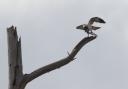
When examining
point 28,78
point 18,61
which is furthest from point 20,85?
point 18,61

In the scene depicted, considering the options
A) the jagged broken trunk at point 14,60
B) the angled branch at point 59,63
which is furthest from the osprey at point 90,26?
the jagged broken trunk at point 14,60

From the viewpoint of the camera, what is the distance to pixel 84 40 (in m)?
6.18

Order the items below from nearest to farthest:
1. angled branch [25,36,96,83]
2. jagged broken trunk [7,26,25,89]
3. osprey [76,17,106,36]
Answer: jagged broken trunk [7,26,25,89]
angled branch [25,36,96,83]
osprey [76,17,106,36]

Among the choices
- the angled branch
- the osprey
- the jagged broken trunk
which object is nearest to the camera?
the jagged broken trunk

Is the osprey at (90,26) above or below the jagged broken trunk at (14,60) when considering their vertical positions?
above

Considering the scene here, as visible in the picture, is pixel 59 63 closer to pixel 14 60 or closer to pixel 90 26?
pixel 14 60

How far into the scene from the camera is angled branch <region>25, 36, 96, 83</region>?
5.60 meters

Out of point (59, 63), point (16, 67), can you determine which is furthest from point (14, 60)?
point (59, 63)

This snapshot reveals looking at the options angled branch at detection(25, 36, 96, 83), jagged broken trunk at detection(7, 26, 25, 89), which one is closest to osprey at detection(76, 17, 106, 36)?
angled branch at detection(25, 36, 96, 83)

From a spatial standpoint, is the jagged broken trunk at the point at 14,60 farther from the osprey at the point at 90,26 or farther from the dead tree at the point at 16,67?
the osprey at the point at 90,26

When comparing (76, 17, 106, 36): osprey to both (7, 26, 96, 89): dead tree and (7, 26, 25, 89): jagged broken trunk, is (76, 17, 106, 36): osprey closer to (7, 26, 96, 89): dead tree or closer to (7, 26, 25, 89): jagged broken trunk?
(7, 26, 96, 89): dead tree

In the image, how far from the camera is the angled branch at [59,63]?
5.60 meters

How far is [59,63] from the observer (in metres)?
5.89

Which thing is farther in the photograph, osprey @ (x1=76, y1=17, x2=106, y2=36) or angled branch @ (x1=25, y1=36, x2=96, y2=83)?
osprey @ (x1=76, y1=17, x2=106, y2=36)
